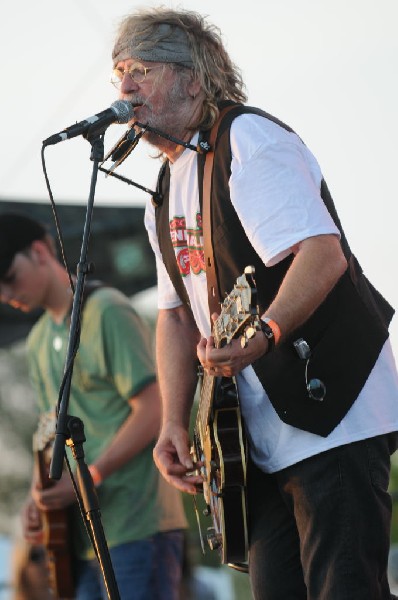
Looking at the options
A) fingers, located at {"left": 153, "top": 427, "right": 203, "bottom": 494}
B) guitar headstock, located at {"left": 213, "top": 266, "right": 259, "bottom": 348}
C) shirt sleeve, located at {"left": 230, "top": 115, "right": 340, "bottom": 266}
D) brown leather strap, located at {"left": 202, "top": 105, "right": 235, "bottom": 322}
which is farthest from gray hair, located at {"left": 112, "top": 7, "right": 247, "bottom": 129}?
fingers, located at {"left": 153, "top": 427, "right": 203, "bottom": 494}

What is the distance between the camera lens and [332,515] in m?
2.64

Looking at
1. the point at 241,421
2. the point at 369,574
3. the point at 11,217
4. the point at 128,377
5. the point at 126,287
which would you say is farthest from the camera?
the point at 126,287

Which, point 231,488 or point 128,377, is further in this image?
point 128,377

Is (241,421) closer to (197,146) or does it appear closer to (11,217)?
(197,146)

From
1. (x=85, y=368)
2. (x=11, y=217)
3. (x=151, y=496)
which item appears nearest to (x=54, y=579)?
(x=151, y=496)

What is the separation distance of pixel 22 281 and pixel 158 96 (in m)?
1.79

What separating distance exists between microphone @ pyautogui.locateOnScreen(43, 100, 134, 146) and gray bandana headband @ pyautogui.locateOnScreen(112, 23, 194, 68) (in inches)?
12.9

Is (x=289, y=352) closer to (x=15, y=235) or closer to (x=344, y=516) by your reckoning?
(x=344, y=516)

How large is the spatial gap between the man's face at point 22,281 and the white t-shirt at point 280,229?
188 cm

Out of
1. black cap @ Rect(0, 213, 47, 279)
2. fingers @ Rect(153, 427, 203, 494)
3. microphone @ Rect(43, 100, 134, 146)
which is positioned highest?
microphone @ Rect(43, 100, 134, 146)

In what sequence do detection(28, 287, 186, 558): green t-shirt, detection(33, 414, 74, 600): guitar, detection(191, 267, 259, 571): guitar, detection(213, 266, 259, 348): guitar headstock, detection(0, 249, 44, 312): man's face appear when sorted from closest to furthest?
detection(213, 266, 259, 348): guitar headstock
detection(191, 267, 259, 571): guitar
detection(28, 287, 186, 558): green t-shirt
detection(33, 414, 74, 600): guitar
detection(0, 249, 44, 312): man's face

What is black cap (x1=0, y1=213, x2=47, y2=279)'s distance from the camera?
15.6 feet

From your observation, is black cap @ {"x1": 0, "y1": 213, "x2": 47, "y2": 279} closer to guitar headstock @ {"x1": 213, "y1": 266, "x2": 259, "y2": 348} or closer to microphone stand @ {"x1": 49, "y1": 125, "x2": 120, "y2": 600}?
microphone stand @ {"x1": 49, "y1": 125, "x2": 120, "y2": 600}

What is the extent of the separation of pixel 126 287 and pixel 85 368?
6.24 ft
